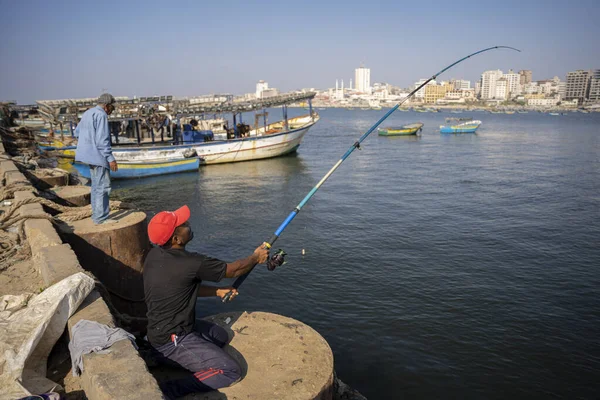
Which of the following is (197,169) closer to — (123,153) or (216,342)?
(123,153)

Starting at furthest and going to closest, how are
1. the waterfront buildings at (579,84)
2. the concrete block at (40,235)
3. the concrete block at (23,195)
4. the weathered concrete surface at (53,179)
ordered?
the waterfront buildings at (579,84) → the weathered concrete surface at (53,179) → the concrete block at (23,195) → the concrete block at (40,235)

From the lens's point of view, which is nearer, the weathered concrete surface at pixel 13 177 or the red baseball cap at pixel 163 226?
the red baseball cap at pixel 163 226

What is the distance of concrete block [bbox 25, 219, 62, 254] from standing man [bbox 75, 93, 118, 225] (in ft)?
2.22

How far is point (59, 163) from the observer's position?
2200 centimetres

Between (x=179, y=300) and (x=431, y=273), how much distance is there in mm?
8117


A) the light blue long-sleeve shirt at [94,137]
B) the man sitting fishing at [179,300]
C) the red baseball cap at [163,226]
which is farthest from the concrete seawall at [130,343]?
the light blue long-sleeve shirt at [94,137]

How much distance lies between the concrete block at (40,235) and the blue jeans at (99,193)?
24.4 inches

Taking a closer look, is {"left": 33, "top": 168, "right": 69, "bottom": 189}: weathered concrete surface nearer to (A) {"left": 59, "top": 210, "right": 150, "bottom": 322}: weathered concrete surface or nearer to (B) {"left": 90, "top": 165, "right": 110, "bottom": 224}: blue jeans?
(A) {"left": 59, "top": 210, "right": 150, "bottom": 322}: weathered concrete surface

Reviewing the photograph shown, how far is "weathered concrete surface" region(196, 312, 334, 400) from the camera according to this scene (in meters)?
3.20

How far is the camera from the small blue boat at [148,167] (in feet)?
78.7

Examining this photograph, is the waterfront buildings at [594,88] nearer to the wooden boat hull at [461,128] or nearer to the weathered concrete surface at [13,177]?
the wooden boat hull at [461,128]

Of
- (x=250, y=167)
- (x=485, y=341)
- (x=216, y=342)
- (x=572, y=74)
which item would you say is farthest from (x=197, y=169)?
(x=572, y=74)

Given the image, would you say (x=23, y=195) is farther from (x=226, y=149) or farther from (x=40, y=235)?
(x=226, y=149)

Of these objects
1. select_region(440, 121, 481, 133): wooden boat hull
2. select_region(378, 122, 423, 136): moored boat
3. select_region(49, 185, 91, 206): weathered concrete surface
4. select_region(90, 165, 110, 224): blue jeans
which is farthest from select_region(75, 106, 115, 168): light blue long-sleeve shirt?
select_region(440, 121, 481, 133): wooden boat hull
